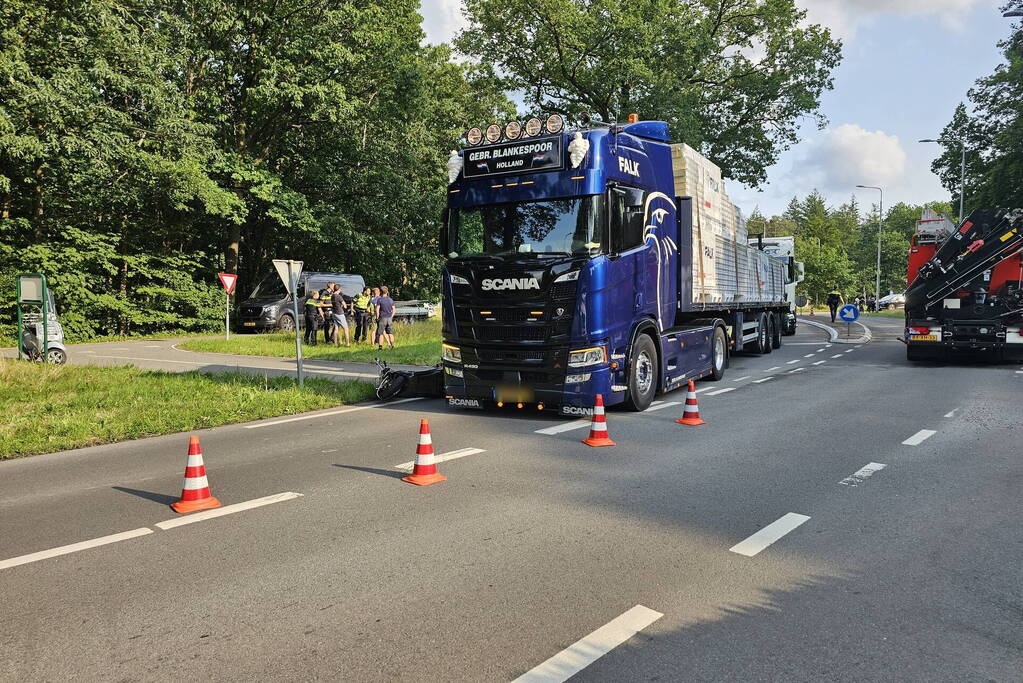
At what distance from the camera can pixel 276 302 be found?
26109mm

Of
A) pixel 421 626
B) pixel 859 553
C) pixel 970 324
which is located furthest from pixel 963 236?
pixel 421 626

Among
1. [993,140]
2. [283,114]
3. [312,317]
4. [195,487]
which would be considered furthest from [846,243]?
[195,487]

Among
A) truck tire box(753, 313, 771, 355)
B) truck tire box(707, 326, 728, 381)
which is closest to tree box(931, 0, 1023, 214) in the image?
truck tire box(753, 313, 771, 355)

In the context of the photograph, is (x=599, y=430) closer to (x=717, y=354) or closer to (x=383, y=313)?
(x=717, y=354)

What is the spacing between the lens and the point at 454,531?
188 inches

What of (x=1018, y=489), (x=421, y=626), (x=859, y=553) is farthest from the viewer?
(x=1018, y=489)

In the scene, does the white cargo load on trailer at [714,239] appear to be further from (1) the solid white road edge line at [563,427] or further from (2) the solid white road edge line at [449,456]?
(2) the solid white road edge line at [449,456]

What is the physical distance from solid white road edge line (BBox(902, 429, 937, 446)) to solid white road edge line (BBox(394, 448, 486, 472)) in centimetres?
457

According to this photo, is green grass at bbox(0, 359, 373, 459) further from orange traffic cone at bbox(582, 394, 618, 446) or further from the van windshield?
the van windshield

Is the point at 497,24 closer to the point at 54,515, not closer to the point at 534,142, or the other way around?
the point at 534,142

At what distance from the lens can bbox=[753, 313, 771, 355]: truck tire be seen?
18625mm

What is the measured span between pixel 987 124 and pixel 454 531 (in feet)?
155

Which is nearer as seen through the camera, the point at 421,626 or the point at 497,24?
the point at 421,626

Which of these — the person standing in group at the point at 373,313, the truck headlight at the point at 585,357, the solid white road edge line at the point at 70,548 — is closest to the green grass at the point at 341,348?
the person standing in group at the point at 373,313
